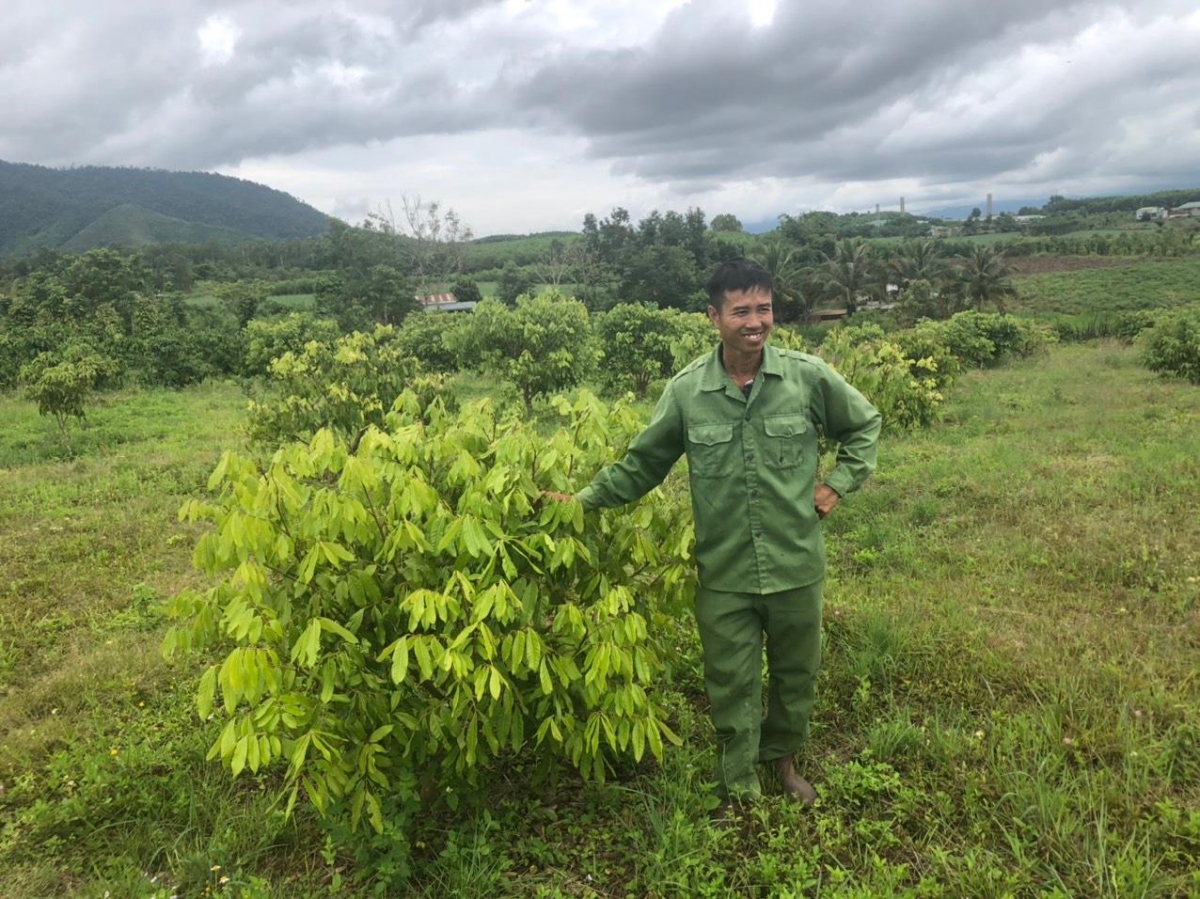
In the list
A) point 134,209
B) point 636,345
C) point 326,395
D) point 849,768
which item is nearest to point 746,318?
point 849,768

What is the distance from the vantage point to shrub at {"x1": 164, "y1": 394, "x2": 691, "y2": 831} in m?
2.07

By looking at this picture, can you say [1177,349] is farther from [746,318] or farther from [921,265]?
[921,265]

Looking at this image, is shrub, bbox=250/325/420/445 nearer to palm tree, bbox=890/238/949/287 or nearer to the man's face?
the man's face

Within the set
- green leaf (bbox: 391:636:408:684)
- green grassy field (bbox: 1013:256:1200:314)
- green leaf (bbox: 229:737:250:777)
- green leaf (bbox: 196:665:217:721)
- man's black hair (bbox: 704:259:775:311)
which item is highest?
man's black hair (bbox: 704:259:775:311)

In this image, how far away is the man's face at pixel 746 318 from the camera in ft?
A: 7.75

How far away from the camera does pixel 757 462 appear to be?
7.98 ft

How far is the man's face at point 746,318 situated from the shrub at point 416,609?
0.65m

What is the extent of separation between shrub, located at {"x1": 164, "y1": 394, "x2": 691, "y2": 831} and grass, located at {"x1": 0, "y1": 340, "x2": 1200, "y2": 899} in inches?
12.0

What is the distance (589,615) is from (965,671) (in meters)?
1.93

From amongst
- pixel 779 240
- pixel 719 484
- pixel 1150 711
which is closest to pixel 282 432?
pixel 719 484

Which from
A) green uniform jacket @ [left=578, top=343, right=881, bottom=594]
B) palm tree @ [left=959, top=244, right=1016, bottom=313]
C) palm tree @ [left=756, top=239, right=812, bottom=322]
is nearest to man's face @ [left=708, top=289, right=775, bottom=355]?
green uniform jacket @ [left=578, top=343, right=881, bottom=594]

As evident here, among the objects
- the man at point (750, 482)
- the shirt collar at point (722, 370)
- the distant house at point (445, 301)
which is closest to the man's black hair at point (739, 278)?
the man at point (750, 482)

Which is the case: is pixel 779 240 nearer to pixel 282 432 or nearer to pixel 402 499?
pixel 282 432

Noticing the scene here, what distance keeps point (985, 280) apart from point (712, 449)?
127 ft
